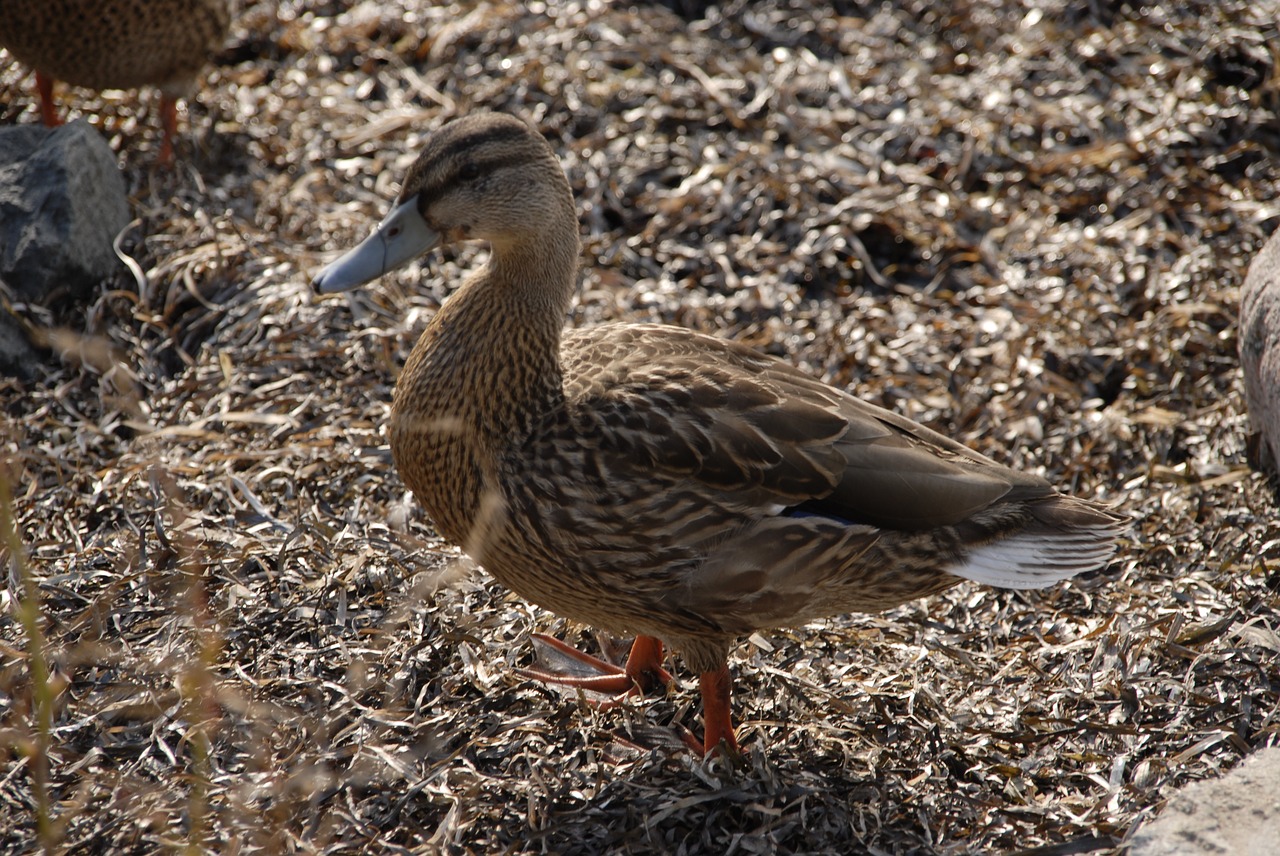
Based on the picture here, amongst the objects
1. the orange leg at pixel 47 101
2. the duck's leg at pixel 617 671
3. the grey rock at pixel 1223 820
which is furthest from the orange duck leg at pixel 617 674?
the orange leg at pixel 47 101

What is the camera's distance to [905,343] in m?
4.41

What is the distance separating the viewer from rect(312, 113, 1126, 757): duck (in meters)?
2.86

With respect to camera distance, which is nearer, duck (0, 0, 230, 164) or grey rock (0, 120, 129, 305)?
grey rock (0, 120, 129, 305)

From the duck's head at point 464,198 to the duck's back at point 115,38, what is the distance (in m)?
2.31

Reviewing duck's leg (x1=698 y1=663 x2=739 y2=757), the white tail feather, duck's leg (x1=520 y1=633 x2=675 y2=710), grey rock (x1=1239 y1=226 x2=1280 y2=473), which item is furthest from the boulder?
grey rock (x1=1239 y1=226 x2=1280 y2=473)

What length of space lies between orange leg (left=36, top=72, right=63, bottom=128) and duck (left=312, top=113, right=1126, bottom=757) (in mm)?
2623

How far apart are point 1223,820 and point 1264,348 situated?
1.65m

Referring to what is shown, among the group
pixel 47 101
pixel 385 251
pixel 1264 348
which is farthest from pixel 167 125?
pixel 1264 348

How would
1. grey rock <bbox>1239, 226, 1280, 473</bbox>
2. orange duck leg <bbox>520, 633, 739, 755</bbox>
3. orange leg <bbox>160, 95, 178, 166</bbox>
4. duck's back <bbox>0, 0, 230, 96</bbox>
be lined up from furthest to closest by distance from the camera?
orange leg <bbox>160, 95, 178, 166</bbox> → duck's back <bbox>0, 0, 230, 96</bbox> → grey rock <bbox>1239, 226, 1280, 473</bbox> → orange duck leg <bbox>520, 633, 739, 755</bbox>

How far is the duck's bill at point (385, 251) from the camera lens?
2.93 meters

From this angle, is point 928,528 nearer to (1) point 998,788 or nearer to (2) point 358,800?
(1) point 998,788

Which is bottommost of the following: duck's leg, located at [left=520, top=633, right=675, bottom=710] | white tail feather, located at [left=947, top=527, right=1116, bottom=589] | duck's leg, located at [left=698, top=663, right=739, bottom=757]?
duck's leg, located at [left=520, top=633, right=675, bottom=710]

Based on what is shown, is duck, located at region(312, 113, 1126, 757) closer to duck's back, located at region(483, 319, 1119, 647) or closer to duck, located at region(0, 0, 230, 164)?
duck's back, located at region(483, 319, 1119, 647)

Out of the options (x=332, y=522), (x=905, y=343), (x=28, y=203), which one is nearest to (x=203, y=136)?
(x=28, y=203)
